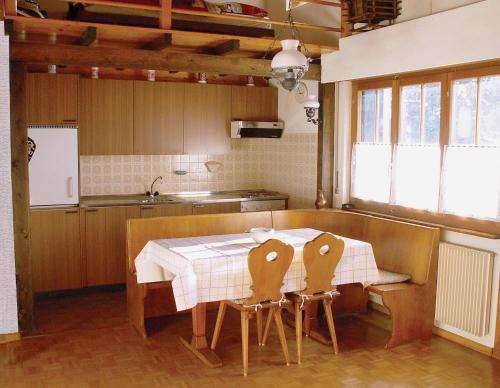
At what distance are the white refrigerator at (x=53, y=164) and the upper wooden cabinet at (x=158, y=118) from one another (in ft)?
2.78

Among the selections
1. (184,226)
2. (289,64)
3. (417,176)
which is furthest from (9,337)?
(417,176)

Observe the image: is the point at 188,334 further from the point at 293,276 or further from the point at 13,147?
the point at 13,147

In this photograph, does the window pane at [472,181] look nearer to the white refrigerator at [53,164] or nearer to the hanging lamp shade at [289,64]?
the hanging lamp shade at [289,64]

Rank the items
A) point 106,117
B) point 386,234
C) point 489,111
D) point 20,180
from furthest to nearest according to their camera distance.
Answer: point 106,117, point 386,234, point 20,180, point 489,111

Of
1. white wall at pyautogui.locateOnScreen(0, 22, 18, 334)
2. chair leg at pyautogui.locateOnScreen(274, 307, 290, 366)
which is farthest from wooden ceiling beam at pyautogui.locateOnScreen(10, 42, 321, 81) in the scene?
chair leg at pyautogui.locateOnScreen(274, 307, 290, 366)

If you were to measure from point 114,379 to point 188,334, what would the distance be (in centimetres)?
101

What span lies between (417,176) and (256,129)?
2.34 metres

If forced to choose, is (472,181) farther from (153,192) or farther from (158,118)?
(153,192)

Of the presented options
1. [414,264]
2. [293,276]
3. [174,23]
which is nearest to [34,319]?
[293,276]

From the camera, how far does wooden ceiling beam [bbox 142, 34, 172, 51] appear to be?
15.7 ft

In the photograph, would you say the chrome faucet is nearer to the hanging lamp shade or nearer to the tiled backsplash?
the tiled backsplash

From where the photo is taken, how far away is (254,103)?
A: 23.1 feet

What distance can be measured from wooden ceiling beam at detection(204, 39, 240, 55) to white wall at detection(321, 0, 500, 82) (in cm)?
115

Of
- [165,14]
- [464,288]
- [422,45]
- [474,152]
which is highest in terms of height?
[165,14]
